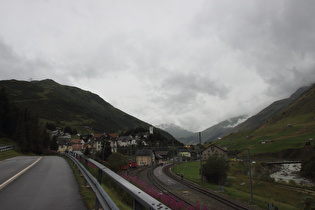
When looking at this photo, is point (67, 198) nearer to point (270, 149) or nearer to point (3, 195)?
point (3, 195)

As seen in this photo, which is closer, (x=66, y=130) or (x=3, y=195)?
(x=3, y=195)

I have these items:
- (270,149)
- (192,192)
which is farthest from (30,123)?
(270,149)

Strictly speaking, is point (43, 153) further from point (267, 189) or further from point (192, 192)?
point (267, 189)

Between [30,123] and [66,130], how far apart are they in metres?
143

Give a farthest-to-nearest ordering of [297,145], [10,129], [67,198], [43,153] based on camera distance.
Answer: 1. [297,145]
2. [10,129]
3. [43,153]
4. [67,198]

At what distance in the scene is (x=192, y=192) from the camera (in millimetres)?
31922

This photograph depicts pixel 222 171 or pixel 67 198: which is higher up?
pixel 67 198

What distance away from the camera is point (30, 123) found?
5828cm

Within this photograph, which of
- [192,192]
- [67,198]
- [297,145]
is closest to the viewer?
[67,198]

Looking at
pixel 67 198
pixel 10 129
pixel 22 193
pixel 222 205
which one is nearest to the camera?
pixel 67 198

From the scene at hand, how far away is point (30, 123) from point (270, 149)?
11459 centimetres

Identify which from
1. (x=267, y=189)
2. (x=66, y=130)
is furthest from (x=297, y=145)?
(x=66, y=130)

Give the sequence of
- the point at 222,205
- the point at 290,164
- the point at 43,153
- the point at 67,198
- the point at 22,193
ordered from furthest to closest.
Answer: the point at 290,164
the point at 43,153
the point at 222,205
the point at 22,193
the point at 67,198

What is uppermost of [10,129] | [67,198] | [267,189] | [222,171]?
[10,129]
